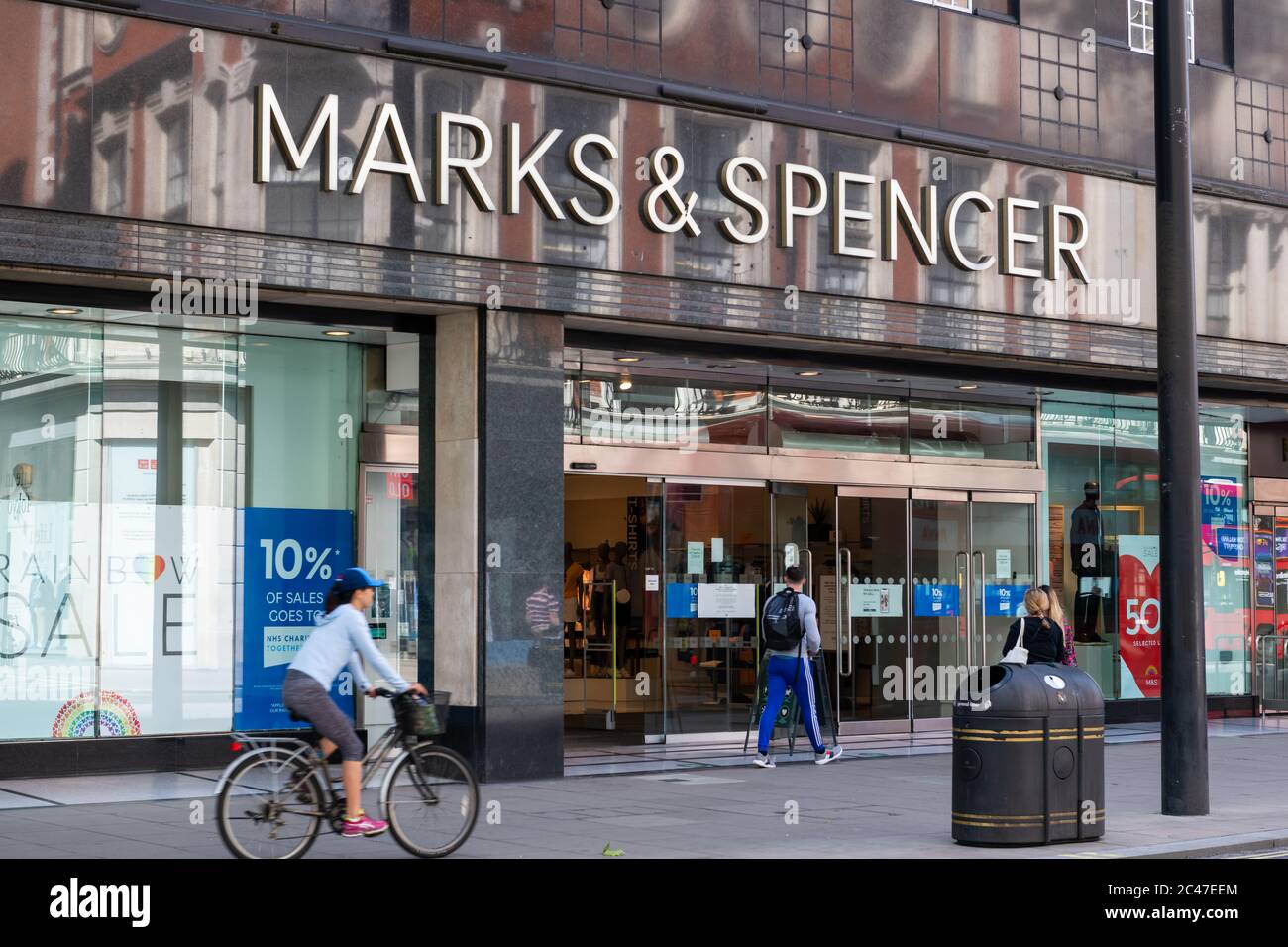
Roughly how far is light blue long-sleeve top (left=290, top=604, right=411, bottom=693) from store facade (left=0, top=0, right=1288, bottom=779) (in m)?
4.27

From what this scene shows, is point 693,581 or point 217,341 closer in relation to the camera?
point 217,341

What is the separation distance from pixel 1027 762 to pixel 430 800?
367cm

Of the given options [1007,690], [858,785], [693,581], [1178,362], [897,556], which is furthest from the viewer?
Result: [897,556]

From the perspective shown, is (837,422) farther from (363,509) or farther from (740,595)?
(363,509)

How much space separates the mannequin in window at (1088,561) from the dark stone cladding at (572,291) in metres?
2.28

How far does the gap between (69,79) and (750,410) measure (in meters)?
7.99

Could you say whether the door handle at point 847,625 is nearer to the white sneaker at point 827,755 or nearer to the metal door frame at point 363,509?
the white sneaker at point 827,755

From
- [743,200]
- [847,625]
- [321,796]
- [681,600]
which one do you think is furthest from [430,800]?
[847,625]

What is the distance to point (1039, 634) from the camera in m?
14.5

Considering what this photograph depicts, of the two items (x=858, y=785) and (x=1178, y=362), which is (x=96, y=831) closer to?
(x=858, y=785)

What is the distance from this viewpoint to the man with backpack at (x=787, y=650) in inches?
599

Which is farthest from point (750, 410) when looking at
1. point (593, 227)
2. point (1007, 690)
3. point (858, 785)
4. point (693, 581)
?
point (1007, 690)

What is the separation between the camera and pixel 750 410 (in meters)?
17.8

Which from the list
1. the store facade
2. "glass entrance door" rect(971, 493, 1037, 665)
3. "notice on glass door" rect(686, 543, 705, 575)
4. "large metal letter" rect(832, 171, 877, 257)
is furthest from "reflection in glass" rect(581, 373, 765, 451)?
"glass entrance door" rect(971, 493, 1037, 665)
